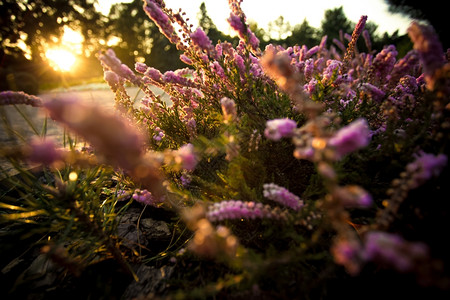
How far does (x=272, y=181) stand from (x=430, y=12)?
789cm

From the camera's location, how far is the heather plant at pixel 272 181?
2.18 ft

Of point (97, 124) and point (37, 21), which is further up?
point (37, 21)

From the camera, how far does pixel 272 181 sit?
1414mm

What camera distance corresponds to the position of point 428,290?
32.8 inches

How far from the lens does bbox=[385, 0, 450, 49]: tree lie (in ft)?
18.6

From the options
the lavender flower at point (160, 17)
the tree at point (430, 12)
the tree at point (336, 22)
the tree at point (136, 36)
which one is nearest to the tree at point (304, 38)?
the tree at point (336, 22)

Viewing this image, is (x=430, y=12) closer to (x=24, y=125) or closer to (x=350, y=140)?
(x=350, y=140)

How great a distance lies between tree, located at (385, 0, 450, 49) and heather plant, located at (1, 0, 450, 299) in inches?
246

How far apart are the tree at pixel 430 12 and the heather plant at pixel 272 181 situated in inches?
246

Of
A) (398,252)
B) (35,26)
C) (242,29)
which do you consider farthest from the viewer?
(35,26)

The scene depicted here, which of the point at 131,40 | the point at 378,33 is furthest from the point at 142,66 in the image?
the point at 131,40

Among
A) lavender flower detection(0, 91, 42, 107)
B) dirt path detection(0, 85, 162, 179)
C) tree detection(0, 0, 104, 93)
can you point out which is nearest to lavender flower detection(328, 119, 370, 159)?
dirt path detection(0, 85, 162, 179)

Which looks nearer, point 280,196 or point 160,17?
point 280,196

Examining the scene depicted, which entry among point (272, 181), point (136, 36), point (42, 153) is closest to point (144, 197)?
point (42, 153)
